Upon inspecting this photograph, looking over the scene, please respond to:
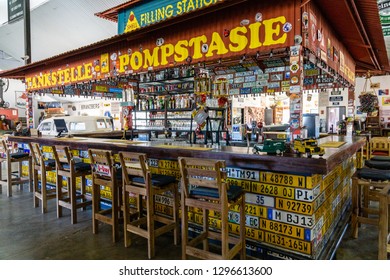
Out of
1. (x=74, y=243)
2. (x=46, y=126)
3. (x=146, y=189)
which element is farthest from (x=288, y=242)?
(x=46, y=126)

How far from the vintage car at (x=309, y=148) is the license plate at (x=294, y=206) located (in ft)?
1.51

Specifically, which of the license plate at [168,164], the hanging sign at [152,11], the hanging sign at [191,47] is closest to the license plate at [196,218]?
the license plate at [168,164]

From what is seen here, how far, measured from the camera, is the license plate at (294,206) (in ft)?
8.09

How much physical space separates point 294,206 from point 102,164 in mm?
2100

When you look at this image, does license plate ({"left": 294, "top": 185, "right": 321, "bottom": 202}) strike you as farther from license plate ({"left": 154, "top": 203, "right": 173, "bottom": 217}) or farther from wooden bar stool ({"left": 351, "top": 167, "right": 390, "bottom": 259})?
license plate ({"left": 154, "top": 203, "right": 173, "bottom": 217})

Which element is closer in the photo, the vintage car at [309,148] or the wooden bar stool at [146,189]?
the vintage car at [309,148]

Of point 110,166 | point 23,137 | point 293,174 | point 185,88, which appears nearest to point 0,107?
point 23,137

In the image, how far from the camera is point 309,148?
2365 millimetres

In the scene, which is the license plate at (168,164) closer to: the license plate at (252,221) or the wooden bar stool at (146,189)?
the wooden bar stool at (146,189)

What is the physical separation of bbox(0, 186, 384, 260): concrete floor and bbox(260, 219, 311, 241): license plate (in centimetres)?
70

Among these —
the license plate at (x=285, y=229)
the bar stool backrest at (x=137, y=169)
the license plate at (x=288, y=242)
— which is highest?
the bar stool backrest at (x=137, y=169)

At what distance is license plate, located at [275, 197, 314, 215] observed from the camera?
8.09ft

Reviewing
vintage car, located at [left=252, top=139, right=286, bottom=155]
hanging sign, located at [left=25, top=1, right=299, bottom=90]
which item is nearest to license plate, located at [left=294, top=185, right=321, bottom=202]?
vintage car, located at [left=252, top=139, right=286, bottom=155]

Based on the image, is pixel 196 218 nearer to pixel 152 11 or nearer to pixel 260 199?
pixel 260 199
